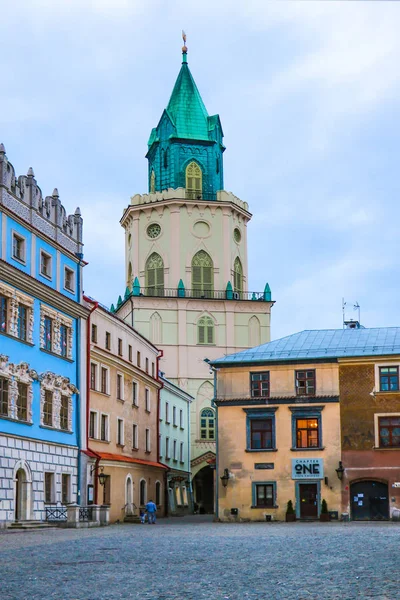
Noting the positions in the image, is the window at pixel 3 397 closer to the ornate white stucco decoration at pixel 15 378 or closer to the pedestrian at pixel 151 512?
the ornate white stucco decoration at pixel 15 378

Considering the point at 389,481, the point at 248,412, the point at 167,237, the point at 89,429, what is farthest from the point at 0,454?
the point at 167,237

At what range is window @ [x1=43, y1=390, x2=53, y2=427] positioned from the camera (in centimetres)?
4494

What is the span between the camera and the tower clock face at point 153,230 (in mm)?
91625

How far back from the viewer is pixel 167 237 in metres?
90.5

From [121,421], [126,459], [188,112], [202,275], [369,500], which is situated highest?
[188,112]

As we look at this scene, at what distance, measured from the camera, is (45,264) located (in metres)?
46.4

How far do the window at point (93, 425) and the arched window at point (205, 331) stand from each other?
117 ft

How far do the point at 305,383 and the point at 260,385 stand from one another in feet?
8.00

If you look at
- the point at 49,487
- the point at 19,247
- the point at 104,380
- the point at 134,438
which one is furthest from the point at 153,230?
the point at 49,487

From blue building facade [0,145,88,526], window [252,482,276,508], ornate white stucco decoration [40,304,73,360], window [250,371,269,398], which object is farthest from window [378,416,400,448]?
ornate white stucco decoration [40,304,73,360]

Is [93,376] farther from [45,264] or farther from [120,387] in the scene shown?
[45,264]

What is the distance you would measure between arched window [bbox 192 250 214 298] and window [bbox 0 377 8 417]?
48.8 m

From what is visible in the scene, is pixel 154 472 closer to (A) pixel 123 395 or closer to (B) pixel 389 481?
(A) pixel 123 395

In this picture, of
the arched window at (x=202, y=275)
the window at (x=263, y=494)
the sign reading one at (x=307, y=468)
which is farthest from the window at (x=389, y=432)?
the arched window at (x=202, y=275)
